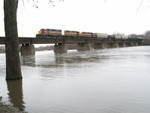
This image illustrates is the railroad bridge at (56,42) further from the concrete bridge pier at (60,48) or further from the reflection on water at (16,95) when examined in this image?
the reflection on water at (16,95)

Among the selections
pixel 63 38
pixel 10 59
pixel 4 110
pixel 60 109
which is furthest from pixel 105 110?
pixel 63 38

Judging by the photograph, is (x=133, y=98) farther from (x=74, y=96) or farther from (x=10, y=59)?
(x=10, y=59)

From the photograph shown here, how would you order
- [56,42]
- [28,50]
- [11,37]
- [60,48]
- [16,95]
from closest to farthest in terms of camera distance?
[16,95] → [11,37] → [28,50] → [56,42] → [60,48]

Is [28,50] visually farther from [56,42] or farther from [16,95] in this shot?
[16,95]

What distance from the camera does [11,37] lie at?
898 centimetres

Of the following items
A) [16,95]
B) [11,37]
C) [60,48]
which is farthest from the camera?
[60,48]

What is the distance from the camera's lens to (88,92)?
22.0ft

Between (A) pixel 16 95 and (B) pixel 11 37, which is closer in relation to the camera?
(A) pixel 16 95

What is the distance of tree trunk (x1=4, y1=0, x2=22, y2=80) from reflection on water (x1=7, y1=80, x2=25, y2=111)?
66 centimetres

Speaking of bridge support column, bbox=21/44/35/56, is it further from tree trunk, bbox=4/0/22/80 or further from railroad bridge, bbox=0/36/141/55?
tree trunk, bbox=4/0/22/80

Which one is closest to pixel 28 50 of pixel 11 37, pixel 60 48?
pixel 60 48

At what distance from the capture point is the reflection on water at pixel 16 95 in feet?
17.9

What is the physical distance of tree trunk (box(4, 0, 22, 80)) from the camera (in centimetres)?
875

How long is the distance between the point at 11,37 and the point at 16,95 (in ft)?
11.1
